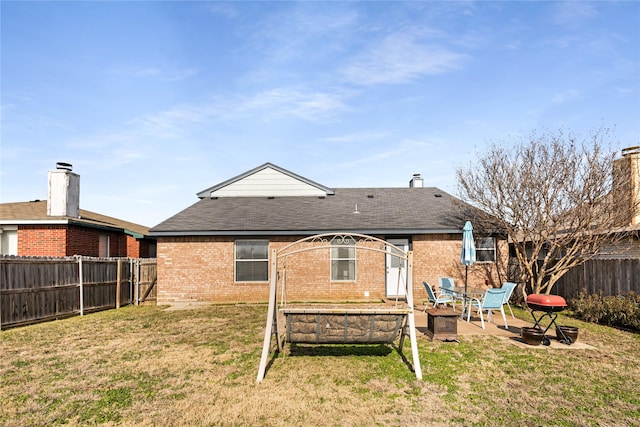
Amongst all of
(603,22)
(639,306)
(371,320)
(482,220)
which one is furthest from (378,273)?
(603,22)

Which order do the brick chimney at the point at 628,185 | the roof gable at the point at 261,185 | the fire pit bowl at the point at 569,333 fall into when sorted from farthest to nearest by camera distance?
the roof gable at the point at 261,185
the brick chimney at the point at 628,185
the fire pit bowl at the point at 569,333

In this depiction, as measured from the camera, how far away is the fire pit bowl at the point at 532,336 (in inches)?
290

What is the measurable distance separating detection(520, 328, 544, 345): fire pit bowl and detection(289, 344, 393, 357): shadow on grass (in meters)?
2.71

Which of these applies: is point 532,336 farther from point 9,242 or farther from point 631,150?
point 9,242

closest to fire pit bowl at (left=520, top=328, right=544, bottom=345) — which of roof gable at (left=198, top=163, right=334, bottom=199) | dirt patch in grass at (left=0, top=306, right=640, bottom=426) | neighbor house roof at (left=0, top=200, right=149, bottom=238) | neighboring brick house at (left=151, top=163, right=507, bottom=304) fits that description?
dirt patch in grass at (left=0, top=306, right=640, bottom=426)

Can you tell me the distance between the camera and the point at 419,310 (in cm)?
1173

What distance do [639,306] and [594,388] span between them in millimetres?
5379

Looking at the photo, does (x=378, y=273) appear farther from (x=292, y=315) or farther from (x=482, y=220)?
(x=292, y=315)

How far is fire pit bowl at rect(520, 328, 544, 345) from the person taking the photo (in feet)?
24.2

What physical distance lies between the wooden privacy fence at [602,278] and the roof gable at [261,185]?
9.93 m

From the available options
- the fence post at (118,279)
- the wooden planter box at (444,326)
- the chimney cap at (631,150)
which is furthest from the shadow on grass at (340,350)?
the chimney cap at (631,150)

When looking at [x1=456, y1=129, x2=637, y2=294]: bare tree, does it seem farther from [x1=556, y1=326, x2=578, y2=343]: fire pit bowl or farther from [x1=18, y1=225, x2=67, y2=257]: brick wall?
[x1=18, y1=225, x2=67, y2=257]: brick wall

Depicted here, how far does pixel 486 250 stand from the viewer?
1420cm

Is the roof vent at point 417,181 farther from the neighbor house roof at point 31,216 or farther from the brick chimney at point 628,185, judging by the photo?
the neighbor house roof at point 31,216
